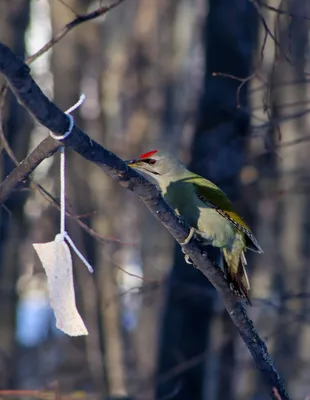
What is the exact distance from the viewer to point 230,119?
725 cm

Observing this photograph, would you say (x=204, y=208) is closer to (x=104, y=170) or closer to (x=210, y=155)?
(x=210, y=155)

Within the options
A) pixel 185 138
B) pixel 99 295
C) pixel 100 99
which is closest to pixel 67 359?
pixel 99 295

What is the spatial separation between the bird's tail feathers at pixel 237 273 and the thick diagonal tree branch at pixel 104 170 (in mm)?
514

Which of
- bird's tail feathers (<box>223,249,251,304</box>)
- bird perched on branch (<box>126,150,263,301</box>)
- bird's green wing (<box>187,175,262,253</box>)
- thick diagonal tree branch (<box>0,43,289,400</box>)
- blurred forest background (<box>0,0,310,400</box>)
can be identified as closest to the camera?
thick diagonal tree branch (<box>0,43,289,400</box>)

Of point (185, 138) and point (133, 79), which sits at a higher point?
point (133, 79)

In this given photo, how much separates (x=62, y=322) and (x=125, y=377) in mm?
9043

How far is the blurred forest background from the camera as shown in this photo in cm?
721

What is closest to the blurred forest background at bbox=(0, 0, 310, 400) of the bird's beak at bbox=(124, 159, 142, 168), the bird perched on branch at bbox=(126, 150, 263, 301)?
the bird perched on branch at bbox=(126, 150, 263, 301)

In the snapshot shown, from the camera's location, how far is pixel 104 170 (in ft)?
10.4

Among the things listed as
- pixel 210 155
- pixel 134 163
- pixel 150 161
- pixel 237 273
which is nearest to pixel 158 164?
pixel 150 161

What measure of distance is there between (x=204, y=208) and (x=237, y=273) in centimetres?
55

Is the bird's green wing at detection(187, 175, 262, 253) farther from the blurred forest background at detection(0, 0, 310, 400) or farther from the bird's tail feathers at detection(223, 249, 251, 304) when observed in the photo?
the blurred forest background at detection(0, 0, 310, 400)

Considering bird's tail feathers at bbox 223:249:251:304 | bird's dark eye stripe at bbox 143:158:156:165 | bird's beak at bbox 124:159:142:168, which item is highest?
bird's dark eye stripe at bbox 143:158:156:165

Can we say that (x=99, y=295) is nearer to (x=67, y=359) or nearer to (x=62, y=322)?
(x=67, y=359)
